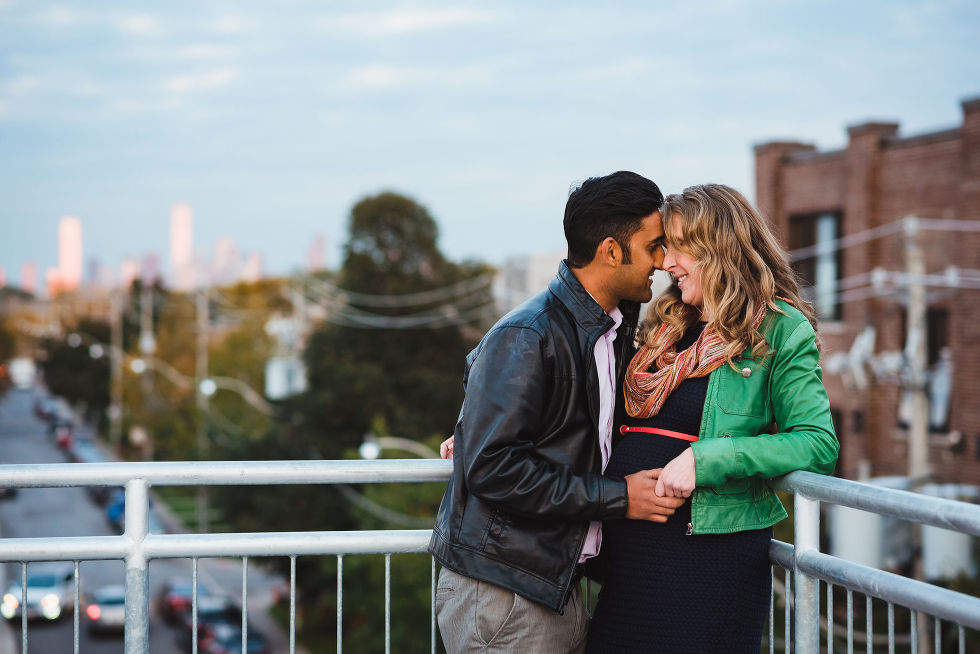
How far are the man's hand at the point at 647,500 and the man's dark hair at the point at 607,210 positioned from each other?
61 centimetres

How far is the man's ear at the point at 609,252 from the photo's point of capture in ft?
9.43

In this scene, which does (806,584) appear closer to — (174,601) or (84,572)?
(174,601)

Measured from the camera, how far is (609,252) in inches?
113

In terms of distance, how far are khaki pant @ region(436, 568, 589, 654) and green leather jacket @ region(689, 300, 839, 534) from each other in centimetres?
48

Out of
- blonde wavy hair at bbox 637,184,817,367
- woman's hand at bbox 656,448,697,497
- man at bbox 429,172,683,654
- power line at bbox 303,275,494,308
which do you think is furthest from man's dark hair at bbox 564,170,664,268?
power line at bbox 303,275,494,308

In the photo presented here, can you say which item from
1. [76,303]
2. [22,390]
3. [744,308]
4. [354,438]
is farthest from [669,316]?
[22,390]

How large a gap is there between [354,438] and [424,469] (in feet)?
115

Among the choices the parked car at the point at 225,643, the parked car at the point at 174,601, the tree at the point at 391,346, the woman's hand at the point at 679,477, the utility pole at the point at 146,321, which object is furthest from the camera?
the utility pole at the point at 146,321

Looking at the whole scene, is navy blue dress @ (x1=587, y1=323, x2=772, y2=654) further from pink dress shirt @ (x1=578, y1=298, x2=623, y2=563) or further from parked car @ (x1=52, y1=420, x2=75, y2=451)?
parked car @ (x1=52, y1=420, x2=75, y2=451)

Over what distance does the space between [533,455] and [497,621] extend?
0.48 metres

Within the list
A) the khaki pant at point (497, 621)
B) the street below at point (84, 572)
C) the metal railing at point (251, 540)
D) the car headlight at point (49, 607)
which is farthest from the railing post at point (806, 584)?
the street below at point (84, 572)

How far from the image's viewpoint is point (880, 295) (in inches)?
871

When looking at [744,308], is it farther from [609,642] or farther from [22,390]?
[22,390]

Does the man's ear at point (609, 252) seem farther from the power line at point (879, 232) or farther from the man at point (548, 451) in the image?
the power line at point (879, 232)
